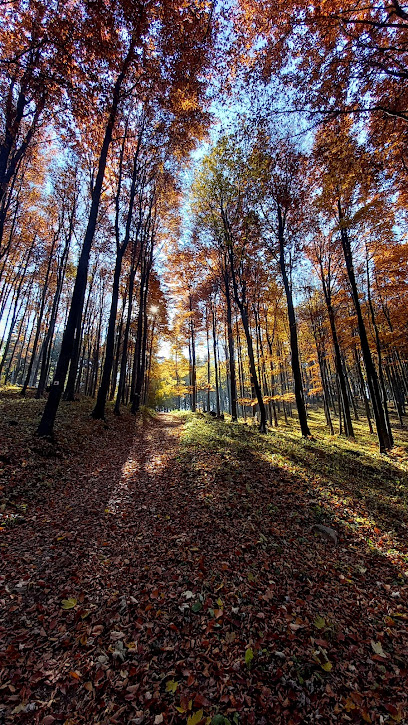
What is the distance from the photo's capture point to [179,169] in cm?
1616

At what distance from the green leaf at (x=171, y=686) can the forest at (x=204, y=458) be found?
33 millimetres

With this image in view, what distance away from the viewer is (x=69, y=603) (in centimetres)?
329

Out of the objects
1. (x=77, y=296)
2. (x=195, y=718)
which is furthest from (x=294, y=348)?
(x=195, y=718)

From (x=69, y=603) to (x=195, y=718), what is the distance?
1.94 m

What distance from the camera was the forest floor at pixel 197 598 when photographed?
2.41 m

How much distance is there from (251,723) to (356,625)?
1855 mm

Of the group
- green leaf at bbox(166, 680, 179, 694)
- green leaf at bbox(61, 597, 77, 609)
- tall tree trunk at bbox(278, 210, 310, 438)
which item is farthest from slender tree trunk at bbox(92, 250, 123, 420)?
green leaf at bbox(166, 680, 179, 694)

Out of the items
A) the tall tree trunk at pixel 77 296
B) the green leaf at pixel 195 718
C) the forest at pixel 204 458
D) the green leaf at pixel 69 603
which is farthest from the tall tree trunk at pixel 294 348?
the green leaf at pixel 195 718

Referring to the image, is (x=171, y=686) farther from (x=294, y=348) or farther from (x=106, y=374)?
(x=294, y=348)

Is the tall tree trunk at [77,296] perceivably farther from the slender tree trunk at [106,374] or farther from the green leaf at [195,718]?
the green leaf at [195,718]

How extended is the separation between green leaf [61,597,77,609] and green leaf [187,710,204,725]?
1.83m

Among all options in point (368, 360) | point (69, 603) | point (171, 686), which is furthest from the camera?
point (368, 360)

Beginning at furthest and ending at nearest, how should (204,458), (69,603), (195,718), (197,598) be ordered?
1. (204,458)
2. (197,598)
3. (69,603)
4. (195,718)

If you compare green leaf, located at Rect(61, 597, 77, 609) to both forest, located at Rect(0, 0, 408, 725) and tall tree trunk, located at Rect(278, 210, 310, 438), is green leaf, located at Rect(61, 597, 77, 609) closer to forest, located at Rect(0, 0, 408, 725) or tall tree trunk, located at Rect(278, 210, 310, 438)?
forest, located at Rect(0, 0, 408, 725)
